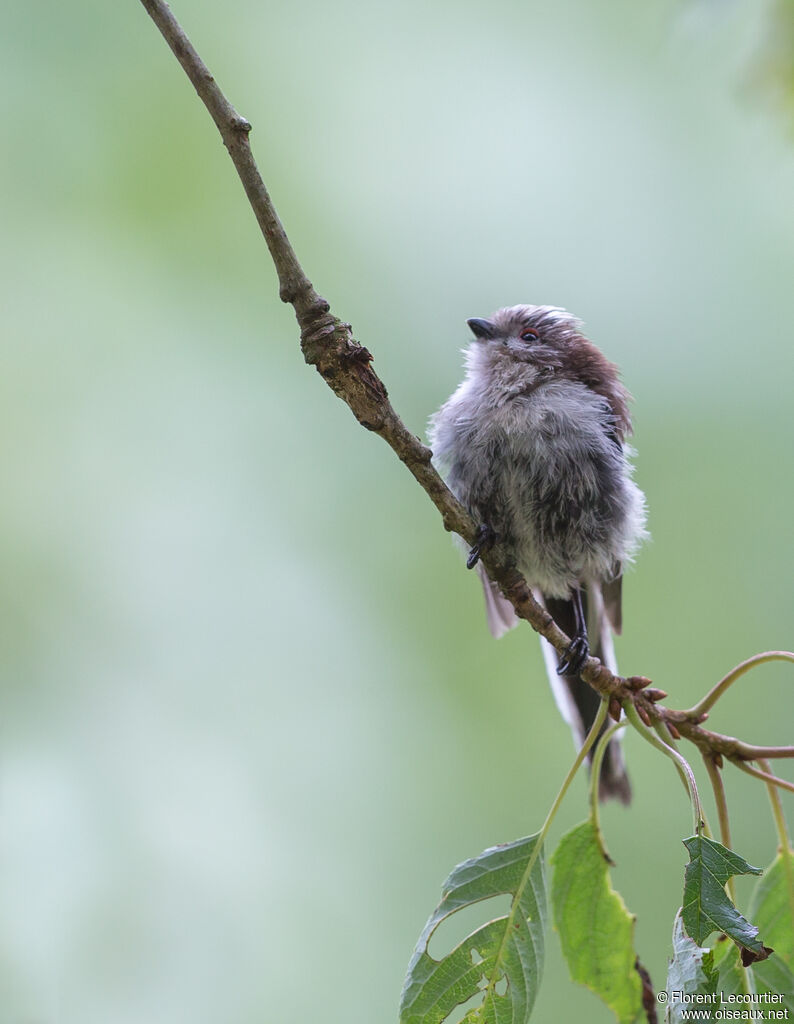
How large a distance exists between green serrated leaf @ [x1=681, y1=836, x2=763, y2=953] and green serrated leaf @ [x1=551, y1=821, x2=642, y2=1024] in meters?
0.47

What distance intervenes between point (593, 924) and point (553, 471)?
1.48m

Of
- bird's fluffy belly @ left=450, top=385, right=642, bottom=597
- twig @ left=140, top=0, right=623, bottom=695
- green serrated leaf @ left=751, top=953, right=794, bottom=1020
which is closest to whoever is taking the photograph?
twig @ left=140, top=0, right=623, bottom=695

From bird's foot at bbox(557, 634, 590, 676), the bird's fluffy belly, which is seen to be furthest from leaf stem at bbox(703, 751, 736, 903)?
the bird's fluffy belly

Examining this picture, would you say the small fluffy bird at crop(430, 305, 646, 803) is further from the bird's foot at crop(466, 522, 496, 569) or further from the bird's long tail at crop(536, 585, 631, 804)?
the bird's foot at crop(466, 522, 496, 569)

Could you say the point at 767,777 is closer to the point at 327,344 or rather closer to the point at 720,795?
the point at 720,795

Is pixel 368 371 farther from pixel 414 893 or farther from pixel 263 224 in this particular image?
pixel 414 893

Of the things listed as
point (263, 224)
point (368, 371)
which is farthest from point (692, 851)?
point (263, 224)

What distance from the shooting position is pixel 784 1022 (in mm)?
2023

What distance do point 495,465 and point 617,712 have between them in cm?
114

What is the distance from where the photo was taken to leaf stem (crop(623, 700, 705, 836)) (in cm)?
204

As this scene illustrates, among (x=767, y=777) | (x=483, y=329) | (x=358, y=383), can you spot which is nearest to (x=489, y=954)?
(x=767, y=777)

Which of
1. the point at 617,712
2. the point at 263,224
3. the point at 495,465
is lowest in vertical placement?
the point at 617,712

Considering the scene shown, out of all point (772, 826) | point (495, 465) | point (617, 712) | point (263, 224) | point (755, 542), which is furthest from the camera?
point (755, 542)

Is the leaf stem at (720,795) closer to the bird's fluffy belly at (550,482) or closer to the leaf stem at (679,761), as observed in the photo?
the leaf stem at (679,761)
